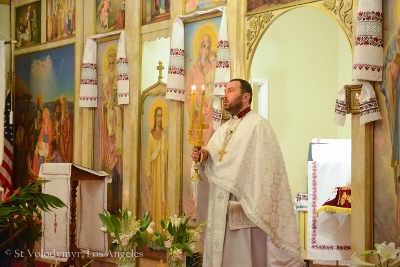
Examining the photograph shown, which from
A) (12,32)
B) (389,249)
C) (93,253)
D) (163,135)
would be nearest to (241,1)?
(163,135)

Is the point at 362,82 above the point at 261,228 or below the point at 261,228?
above

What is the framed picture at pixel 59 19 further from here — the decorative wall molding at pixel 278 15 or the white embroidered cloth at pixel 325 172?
the white embroidered cloth at pixel 325 172

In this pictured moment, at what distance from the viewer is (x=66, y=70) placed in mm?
11516

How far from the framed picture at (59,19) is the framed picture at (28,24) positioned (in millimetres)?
332

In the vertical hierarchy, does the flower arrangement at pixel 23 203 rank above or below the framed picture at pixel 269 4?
below

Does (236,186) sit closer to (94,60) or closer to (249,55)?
(249,55)

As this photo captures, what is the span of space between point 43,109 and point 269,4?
215 inches

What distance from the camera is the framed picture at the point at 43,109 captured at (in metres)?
11.5

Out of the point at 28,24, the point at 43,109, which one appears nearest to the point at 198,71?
the point at 43,109

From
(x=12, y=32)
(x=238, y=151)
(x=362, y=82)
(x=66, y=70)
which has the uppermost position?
(x=12, y=32)

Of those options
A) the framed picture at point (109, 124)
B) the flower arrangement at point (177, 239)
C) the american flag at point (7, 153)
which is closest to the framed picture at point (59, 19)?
the framed picture at point (109, 124)

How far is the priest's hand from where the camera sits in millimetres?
6105

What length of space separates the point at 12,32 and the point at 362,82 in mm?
8036

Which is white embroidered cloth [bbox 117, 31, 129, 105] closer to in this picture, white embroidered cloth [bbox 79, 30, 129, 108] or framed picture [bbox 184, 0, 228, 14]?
white embroidered cloth [bbox 79, 30, 129, 108]
